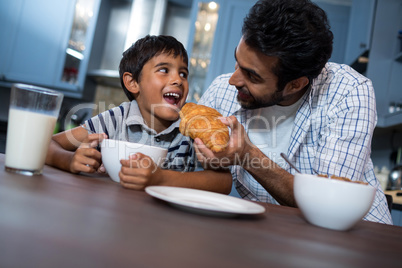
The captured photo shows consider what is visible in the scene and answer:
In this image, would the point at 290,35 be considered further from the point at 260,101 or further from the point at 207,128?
the point at 207,128

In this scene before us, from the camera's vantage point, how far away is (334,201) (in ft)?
2.08

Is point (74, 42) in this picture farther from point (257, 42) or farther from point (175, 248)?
point (175, 248)

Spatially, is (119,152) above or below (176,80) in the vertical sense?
below

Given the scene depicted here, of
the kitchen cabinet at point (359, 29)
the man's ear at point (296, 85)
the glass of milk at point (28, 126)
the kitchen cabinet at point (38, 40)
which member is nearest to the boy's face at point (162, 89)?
the man's ear at point (296, 85)

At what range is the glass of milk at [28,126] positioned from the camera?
0.71 meters

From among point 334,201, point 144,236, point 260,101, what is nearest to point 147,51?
point 260,101

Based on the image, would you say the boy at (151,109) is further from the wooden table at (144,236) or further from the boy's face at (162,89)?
the wooden table at (144,236)

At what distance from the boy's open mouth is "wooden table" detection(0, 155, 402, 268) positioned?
0.77 metres

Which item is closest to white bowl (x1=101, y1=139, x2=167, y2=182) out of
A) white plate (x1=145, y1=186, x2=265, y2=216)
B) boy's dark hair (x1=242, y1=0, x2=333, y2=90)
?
white plate (x1=145, y1=186, x2=265, y2=216)

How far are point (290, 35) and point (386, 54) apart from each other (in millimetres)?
1960

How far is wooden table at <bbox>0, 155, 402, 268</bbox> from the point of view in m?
0.33

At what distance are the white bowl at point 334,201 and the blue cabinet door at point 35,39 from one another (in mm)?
3645

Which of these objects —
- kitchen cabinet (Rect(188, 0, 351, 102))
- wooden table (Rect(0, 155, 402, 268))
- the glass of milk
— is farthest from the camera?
kitchen cabinet (Rect(188, 0, 351, 102))

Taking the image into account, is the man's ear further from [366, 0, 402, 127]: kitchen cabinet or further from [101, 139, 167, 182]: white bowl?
[366, 0, 402, 127]: kitchen cabinet
